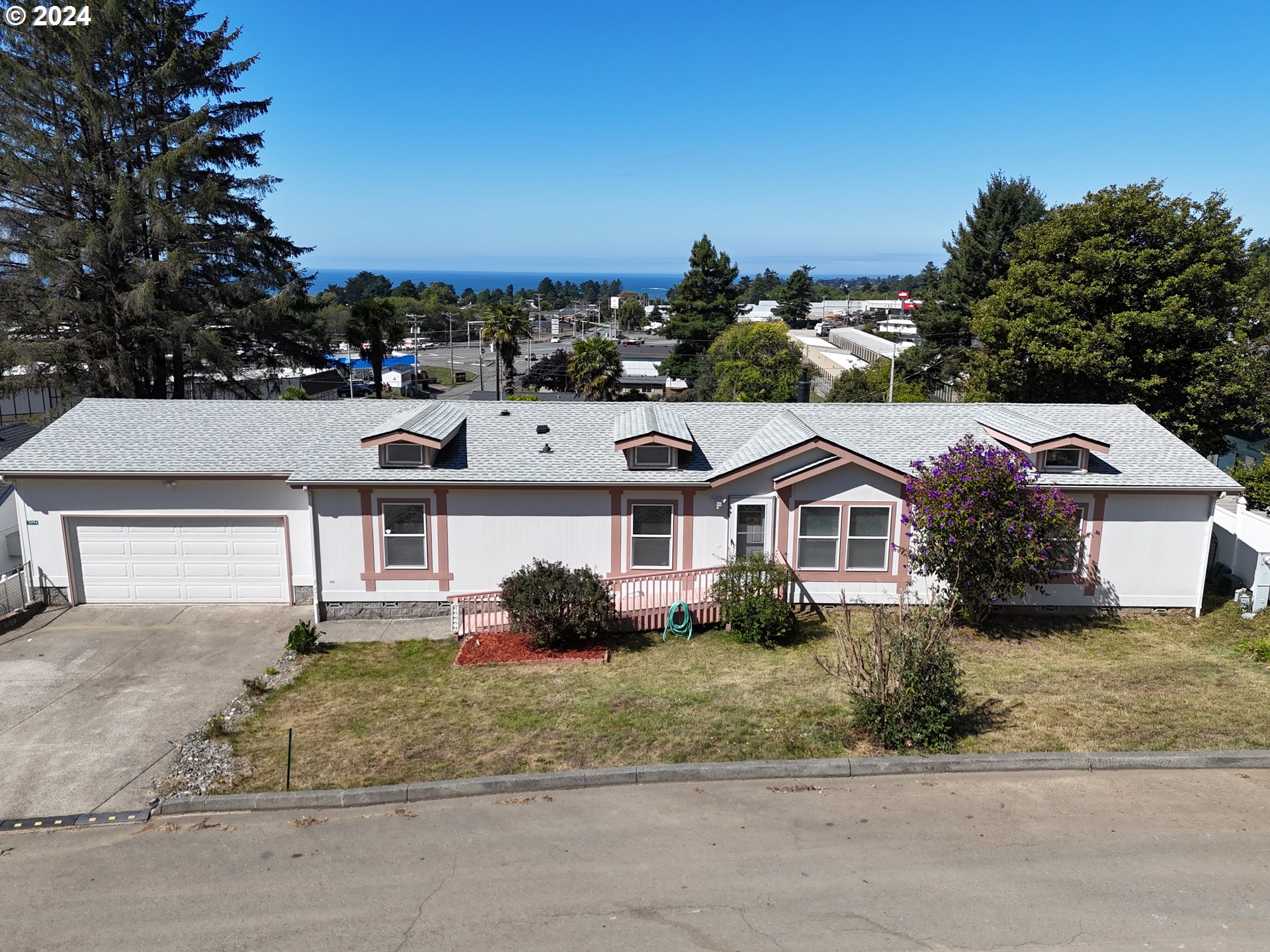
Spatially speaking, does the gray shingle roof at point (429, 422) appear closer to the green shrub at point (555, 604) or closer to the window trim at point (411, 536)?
the window trim at point (411, 536)

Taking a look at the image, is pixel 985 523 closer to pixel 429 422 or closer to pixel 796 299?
pixel 429 422

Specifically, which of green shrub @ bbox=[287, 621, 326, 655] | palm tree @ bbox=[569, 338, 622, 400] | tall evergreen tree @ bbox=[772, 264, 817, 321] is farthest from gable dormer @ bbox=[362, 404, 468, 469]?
tall evergreen tree @ bbox=[772, 264, 817, 321]

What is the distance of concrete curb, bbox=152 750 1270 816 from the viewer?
34.1 feet

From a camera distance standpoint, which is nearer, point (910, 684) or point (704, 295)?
point (910, 684)

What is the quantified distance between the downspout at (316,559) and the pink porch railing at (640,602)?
113 inches

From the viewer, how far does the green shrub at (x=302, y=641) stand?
15.6 m

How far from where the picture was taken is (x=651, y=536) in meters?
17.6

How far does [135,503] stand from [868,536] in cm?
1555

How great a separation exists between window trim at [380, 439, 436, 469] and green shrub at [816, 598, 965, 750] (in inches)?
379

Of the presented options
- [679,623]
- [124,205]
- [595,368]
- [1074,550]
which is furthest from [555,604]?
[595,368]

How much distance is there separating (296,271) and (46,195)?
8.92 metres

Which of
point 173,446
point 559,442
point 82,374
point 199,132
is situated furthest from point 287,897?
point 199,132

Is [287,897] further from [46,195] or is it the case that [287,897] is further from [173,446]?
[46,195]

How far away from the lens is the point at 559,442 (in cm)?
1848
